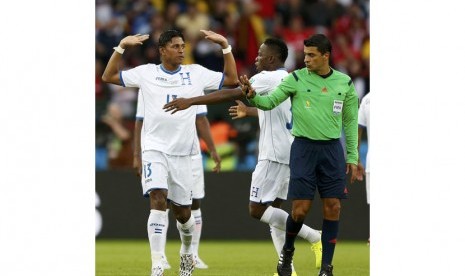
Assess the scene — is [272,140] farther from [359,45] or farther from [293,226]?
[359,45]

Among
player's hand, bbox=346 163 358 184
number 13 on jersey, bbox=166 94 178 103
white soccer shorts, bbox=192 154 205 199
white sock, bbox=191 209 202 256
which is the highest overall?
number 13 on jersey, bbox=166 94 178 103

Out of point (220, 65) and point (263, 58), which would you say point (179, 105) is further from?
point (220, 65)

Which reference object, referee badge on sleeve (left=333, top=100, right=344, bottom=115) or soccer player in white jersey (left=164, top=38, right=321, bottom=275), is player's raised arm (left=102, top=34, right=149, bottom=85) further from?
referee badge on sleeve (left=333, top=100, right=344, bottom=115)

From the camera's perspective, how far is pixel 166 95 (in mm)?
10188

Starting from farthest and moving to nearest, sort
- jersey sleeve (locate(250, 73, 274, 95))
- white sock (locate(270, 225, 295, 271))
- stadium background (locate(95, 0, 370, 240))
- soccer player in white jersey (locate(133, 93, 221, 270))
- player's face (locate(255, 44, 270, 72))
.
Result: 1. stadium background (locate(95, 0, 370, 240))
2. soccer player in white jersey (locate(133, 93, 221, 270))
3. white sock (locate(270, 225, 295, 271))
4. player's face (locate(255, 44, 270, 72))
5. jersey sleeve (locate(250, 73, 274, 95))

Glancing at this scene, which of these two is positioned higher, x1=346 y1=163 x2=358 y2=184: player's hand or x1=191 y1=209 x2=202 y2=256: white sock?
x1=346 y1=163 x2=358 y2=184: player's hand

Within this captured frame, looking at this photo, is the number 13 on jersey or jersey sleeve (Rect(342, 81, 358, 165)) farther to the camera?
the number 13 on jersey

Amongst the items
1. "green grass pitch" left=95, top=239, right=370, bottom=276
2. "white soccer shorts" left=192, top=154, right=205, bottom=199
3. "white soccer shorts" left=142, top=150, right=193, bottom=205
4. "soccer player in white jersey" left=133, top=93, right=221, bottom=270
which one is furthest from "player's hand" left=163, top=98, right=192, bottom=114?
"white soccer shorts" left=192, top=154, right=205, bottom=199

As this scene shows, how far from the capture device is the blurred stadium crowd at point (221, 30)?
60.2ft

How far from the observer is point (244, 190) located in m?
16.8

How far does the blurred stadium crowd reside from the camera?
18.4 metres

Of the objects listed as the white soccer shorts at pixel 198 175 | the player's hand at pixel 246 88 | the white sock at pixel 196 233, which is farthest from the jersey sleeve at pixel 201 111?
the player's hand at pixel 246 88

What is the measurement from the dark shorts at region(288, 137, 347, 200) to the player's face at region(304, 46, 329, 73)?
0.64 meters

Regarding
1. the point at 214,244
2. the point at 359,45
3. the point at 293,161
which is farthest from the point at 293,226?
the point at 359,45
